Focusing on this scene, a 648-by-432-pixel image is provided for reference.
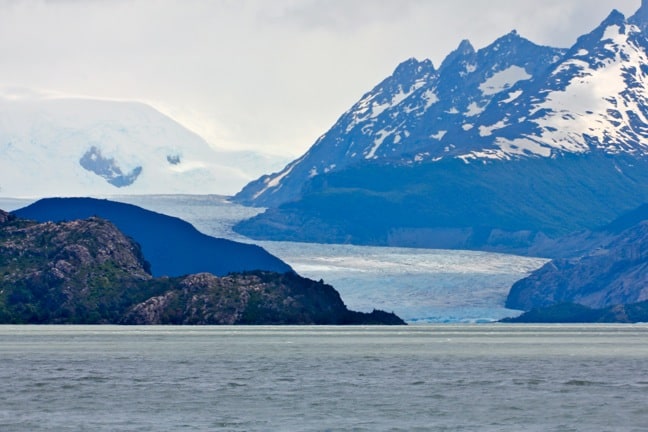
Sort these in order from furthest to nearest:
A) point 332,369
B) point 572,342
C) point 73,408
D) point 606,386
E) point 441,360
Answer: point 572,342 < point 441,360 < point 332,369 < point 606,386 < point 73,408

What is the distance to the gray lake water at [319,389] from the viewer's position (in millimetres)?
81875

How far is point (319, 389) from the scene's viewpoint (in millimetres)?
102188

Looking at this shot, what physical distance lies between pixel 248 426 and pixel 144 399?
51.1 ft

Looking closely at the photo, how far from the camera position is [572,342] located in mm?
191000

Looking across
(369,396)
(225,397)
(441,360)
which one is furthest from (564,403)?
(441,360)

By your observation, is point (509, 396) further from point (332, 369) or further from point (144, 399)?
point (332, 369)

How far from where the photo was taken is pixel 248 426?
261 ft

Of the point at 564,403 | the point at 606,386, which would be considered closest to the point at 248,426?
the point at 564,403

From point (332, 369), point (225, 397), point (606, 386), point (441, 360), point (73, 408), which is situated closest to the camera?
point (73, 408)

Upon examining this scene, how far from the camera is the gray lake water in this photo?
8188cm

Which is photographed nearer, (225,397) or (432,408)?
(432,408)

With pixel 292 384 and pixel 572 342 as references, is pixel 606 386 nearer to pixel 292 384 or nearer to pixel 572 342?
pixel 292 384

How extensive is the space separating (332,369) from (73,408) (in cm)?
3854

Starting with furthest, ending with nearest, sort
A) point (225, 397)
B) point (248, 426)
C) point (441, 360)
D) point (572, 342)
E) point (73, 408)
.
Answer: point (572, 342) → point (441, 360) → point (225, 397) → point (73, 408) → point (248, 426)
